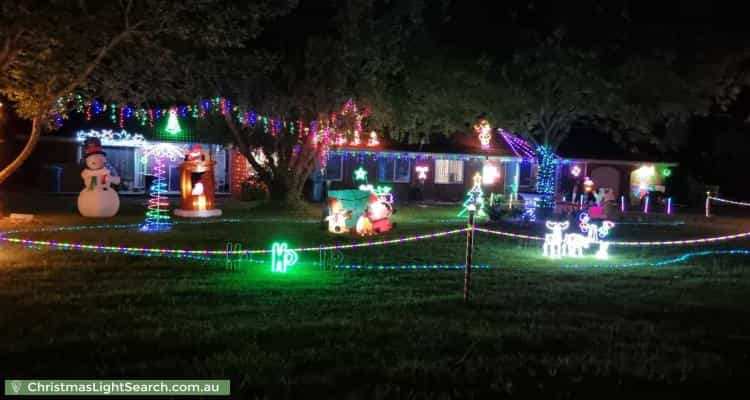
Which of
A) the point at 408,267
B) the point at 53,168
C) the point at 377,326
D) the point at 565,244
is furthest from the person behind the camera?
the point at 53,168

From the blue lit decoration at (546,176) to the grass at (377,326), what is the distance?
8.01 meters

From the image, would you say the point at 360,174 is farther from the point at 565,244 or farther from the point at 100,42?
the point at 100,42

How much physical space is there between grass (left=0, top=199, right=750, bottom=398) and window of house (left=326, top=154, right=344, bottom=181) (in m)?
17.2

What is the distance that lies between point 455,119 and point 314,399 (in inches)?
609

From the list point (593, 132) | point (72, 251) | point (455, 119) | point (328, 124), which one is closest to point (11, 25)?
point (72, 251)

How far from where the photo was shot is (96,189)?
58.0ft

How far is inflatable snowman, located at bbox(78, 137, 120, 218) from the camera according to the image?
57.6 ft

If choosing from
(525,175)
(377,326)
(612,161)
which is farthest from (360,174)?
(377,326)

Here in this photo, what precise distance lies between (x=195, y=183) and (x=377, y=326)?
1302 centimetres

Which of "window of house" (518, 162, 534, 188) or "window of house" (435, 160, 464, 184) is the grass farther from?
"window of house" (518, 162, 534, 188)

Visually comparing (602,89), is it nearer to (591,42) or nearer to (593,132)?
(591,42)

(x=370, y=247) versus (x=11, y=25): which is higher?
(x=11, y=25)

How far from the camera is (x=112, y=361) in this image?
17.5 feet

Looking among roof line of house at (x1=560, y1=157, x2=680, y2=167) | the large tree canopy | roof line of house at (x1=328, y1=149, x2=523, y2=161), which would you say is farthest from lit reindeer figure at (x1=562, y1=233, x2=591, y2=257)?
roof line of house at (x1=560, y1=157, x2=680, y2=167)
